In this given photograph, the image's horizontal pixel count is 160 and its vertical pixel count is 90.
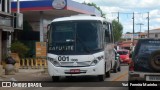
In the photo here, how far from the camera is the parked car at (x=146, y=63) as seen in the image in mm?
13680

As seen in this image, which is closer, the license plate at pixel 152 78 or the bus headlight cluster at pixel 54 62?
the license plate at pixel 152 78

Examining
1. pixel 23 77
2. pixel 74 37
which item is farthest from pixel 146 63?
pixel 23 77

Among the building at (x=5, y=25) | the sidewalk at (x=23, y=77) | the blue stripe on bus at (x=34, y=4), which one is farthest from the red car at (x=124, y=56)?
the sidewalk at (x=23, y=77)

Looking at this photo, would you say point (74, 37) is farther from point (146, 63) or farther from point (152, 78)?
point (152, 78)

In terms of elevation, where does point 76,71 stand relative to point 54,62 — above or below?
below

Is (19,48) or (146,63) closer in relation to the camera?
(146,63)

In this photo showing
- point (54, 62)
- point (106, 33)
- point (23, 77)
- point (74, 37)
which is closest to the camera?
point (54, 62)

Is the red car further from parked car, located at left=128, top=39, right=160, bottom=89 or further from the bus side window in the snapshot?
parked car, located at left=128, top=39, right=160, bottom=89

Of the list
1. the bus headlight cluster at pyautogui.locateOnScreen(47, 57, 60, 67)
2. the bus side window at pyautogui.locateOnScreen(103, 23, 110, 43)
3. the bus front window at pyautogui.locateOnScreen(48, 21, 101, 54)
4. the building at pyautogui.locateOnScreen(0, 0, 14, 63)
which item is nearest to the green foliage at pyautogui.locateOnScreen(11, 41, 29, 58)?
the building at pyautogui.locateOnScreen(0, 0, 14, 63)

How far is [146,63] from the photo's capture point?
13828mm

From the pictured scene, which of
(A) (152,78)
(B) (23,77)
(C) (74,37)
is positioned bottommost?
(B) (23,77)

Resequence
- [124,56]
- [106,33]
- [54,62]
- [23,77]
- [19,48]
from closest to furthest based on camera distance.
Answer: [54,62] < [106,33] < [23,77] < [19,48] < [124,56]

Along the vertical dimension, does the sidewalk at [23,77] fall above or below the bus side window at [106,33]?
below

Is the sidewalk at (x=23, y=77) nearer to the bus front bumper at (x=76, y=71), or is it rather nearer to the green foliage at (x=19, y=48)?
the bus front bumper at (x=76, y=71)
